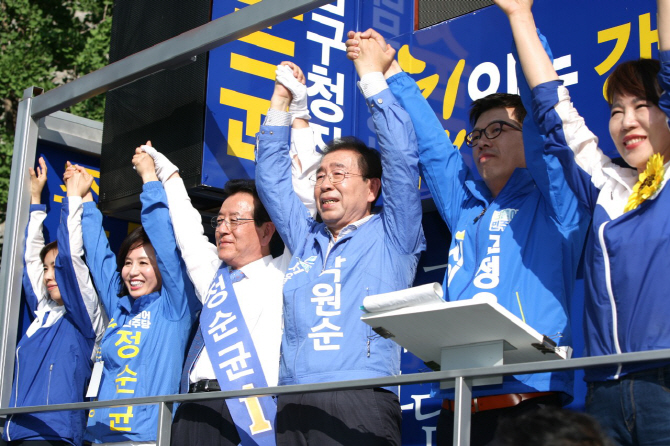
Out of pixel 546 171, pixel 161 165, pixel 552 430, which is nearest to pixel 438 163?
pixel 546 171

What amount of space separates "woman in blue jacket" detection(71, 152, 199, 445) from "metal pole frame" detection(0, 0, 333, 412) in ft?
1.56

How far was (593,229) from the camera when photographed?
269 centimetres

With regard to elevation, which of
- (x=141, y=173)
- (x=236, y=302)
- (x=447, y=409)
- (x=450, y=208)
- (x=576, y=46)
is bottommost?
(x=447, y=409)

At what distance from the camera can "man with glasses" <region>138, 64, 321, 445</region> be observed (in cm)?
→ 360

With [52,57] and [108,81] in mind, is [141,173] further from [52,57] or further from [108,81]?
[52,57]

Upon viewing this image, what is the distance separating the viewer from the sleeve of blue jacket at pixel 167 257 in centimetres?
437

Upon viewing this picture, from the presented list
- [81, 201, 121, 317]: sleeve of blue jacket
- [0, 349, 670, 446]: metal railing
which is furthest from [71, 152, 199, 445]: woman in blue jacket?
[0, 349, 670, 446]: metal railing

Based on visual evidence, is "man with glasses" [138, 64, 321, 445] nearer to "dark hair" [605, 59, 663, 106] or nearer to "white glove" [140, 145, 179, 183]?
"white glove" [140, 145, 179, 183]

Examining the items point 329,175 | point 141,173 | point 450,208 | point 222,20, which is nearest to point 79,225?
point 141,173

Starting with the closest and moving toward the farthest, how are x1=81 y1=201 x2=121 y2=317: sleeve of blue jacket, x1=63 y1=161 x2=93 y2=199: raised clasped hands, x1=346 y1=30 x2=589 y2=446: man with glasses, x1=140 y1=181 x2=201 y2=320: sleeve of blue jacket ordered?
1. x1=346 y1=30 x2=589 y2=446: man with glasses
2. x1=140 y1=181 x2=201 y2=320: sleeve of blue jacket
3. x1=81 y1=201 x2=121 y2=317: sleeve of blue jacket
4. x1=63 y1=161 x2=93 y2=199: raised clasped hands

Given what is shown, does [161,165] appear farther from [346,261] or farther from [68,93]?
[346,261]

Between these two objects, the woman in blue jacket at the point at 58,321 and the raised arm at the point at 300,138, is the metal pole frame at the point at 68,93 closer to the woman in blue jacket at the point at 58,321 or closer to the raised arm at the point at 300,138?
the woman in blue jacket at the point at 58,321

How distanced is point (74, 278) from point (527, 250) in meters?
2.72

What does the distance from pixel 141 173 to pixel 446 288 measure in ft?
6.55
